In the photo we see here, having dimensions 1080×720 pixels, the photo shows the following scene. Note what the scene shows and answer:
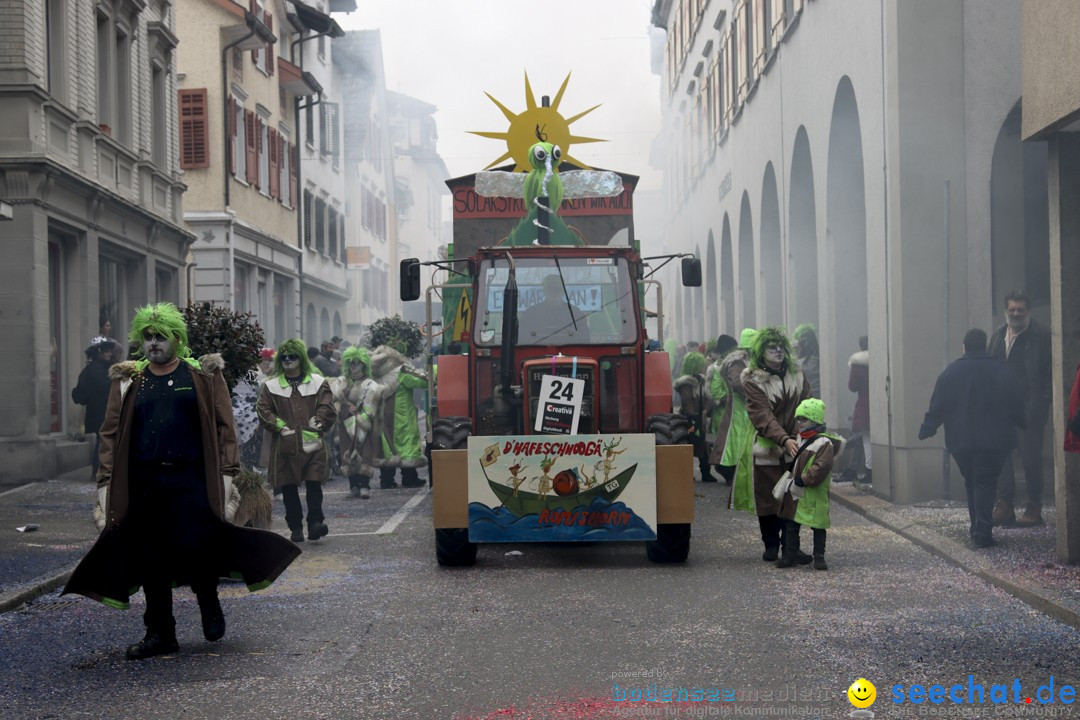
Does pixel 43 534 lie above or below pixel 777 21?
below

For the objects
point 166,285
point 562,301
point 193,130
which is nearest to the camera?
point 562,301

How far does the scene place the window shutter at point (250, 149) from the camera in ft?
110

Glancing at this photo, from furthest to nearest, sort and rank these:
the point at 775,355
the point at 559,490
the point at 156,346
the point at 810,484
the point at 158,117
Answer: the point at 158,117
the point at 775,355
the point at 559,490
the point at 810,484
the point at 156,346

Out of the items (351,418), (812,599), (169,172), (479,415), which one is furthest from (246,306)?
(812,599)

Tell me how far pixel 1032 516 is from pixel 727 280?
76.9 feet

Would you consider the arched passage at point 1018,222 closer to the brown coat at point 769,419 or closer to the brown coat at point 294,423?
the brown coat at point 769,419

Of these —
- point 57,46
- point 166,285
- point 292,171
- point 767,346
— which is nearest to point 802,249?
point 166,285

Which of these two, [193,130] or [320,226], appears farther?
[320,226]

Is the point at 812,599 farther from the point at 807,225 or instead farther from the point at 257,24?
the point at 257,24

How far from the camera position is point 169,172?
83.6 feet

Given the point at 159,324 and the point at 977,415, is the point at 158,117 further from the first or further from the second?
the point at 159,324

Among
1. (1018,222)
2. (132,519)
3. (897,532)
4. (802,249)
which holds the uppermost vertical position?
(802,249)

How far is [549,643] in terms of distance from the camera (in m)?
7.39

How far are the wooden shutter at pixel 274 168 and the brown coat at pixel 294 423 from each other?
24.8 m
